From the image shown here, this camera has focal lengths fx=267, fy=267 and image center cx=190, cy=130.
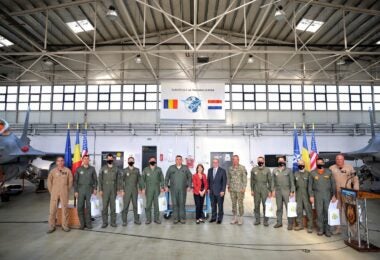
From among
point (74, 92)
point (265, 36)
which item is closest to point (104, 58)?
point (74, 92)

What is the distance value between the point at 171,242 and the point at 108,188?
1.79 metres

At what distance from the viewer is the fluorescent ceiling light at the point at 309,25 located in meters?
11.7

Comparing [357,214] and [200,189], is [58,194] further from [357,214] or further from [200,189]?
[357,214]

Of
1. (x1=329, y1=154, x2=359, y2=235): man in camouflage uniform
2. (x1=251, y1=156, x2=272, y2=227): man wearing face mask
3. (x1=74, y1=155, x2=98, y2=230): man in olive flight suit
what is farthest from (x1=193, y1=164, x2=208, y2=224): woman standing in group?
(x1=329, y1=154, x2=359, y2=235): man in camouflage uniform

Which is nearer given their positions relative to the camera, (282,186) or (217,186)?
(282,186)

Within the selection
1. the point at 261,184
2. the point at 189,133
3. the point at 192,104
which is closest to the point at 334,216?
the point at 261,184

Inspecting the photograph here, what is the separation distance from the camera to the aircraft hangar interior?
4.80 metres

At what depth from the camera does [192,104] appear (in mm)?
12742

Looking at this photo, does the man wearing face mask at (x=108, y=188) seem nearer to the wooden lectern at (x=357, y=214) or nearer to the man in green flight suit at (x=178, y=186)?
the man in green flight suit at (x=178, y=186)

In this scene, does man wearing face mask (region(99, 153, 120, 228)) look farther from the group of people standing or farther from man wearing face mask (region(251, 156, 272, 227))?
man wearing face mask (region(251, 156, 272, 227))

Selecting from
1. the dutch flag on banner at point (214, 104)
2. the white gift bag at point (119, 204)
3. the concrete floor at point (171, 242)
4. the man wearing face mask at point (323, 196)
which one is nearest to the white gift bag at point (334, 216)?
the man wearing face mask at point (323, 196)

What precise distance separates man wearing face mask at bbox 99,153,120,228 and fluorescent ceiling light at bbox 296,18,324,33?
1051 centimetres

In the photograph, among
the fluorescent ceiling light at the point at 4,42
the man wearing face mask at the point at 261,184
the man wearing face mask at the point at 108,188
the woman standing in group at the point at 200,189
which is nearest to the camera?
the man wearing face mask at the point at 108,188

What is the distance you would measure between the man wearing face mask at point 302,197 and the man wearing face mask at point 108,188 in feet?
12.0
